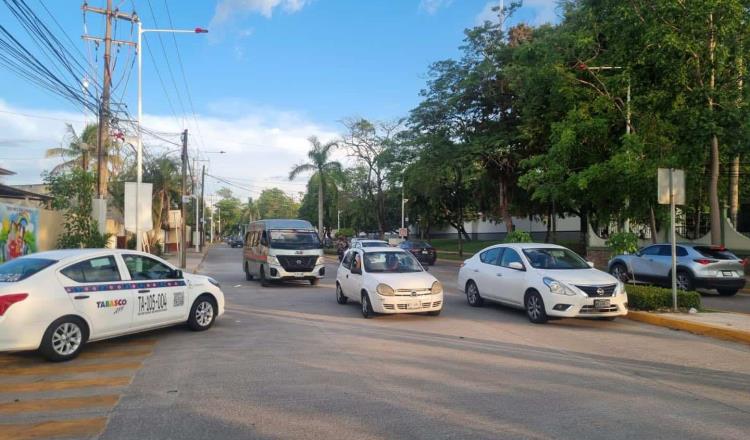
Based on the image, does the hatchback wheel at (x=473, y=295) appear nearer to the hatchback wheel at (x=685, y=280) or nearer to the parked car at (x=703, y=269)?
the parked car at (x=703, y=269)

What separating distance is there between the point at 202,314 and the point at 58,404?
4461mm

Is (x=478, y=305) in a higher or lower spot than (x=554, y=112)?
lower

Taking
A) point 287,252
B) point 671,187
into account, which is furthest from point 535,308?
point 287,252

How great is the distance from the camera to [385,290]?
38.2ft

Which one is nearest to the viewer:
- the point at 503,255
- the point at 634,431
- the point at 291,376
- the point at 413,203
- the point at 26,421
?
the point at 634,431

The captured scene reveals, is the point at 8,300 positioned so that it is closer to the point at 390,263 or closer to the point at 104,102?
the point at 390,263

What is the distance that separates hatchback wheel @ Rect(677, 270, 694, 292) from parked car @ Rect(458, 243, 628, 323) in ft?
19.9

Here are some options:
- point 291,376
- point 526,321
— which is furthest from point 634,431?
point 526,321

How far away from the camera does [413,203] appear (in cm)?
5322

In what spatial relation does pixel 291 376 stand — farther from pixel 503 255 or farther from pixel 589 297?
pixel 503 255

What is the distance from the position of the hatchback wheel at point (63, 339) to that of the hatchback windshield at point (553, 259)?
324 inches

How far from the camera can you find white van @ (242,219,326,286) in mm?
19531

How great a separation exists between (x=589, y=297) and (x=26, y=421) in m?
8.87

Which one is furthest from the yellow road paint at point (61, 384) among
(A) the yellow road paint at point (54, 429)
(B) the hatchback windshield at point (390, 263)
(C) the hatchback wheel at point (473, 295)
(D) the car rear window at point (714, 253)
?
(D) the car rear window at point (714, 253)
